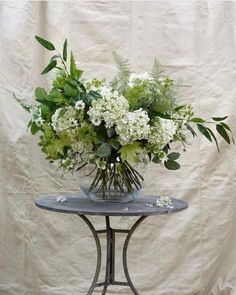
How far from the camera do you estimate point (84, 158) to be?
178 centimetres

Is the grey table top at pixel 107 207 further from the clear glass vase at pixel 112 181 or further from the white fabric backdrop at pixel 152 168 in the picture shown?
the white fabric backdrop at pixel 152 168

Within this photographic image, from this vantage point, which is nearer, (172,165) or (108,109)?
(108,109)

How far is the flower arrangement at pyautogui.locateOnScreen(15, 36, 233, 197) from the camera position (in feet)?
5.52

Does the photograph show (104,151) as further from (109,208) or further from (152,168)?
(152,168)

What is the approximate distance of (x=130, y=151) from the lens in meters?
1.69

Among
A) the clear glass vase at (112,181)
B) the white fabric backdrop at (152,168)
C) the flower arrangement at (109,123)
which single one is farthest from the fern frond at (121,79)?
the white fabric backdrop at (152,168)

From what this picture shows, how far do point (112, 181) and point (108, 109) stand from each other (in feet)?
0.91

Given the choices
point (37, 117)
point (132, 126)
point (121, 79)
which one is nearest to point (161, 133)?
point (132, 126)

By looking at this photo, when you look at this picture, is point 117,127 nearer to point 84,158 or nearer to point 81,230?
point 84,158

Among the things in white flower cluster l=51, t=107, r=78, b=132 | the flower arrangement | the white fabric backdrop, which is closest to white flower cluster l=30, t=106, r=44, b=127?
the flower arrangement

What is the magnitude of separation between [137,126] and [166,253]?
1021 millimetres

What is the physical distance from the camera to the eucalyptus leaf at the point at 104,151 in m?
1.68

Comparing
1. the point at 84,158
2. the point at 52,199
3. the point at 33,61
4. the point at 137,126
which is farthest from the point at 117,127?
the point at 33,61


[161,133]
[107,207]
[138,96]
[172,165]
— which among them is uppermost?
[138,96]
